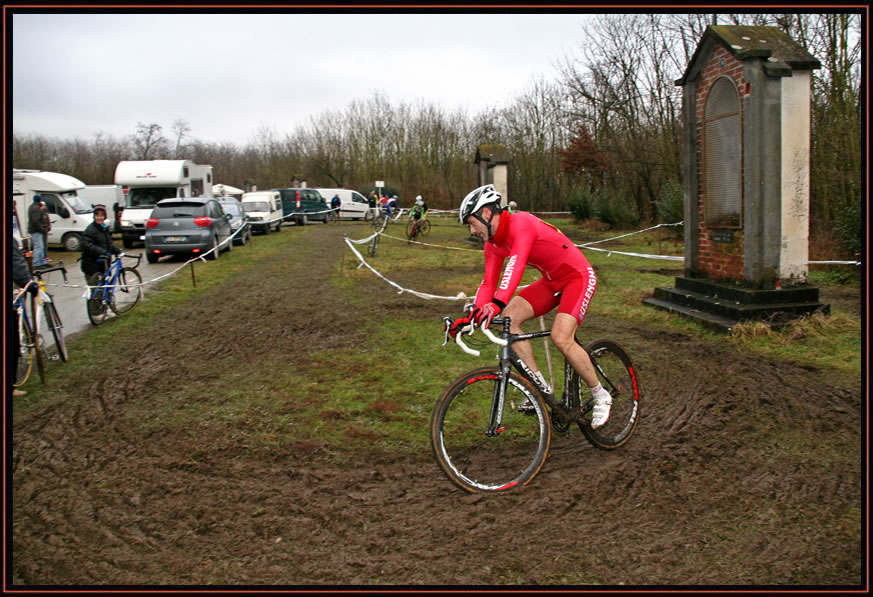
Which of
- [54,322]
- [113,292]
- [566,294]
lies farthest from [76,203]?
[566,294]

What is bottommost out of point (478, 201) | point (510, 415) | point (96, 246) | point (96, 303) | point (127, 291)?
point (510, 415)

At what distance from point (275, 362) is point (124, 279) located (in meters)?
5.29

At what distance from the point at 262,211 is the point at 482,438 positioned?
29.7 meters

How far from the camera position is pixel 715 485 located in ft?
14.5

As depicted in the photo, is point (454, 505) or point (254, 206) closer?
point (454, 505)

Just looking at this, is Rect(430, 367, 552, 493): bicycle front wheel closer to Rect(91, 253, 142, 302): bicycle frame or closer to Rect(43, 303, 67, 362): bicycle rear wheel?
Rect(43, 303, 67, 362): bicycle rear wheel

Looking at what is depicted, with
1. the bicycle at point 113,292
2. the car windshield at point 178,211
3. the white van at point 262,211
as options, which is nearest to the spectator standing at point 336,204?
the white van at point 262,211

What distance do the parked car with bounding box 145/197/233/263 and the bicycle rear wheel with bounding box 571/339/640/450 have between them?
657 inches

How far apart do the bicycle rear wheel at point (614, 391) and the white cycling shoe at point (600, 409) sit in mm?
112

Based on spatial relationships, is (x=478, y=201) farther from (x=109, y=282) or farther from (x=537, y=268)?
(x=109, y=282)

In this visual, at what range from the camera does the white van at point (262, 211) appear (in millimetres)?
32156

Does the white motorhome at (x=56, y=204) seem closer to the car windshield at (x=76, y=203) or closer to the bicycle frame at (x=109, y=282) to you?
the car windshield at (x=76, y=203)

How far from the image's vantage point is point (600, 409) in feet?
15.8
